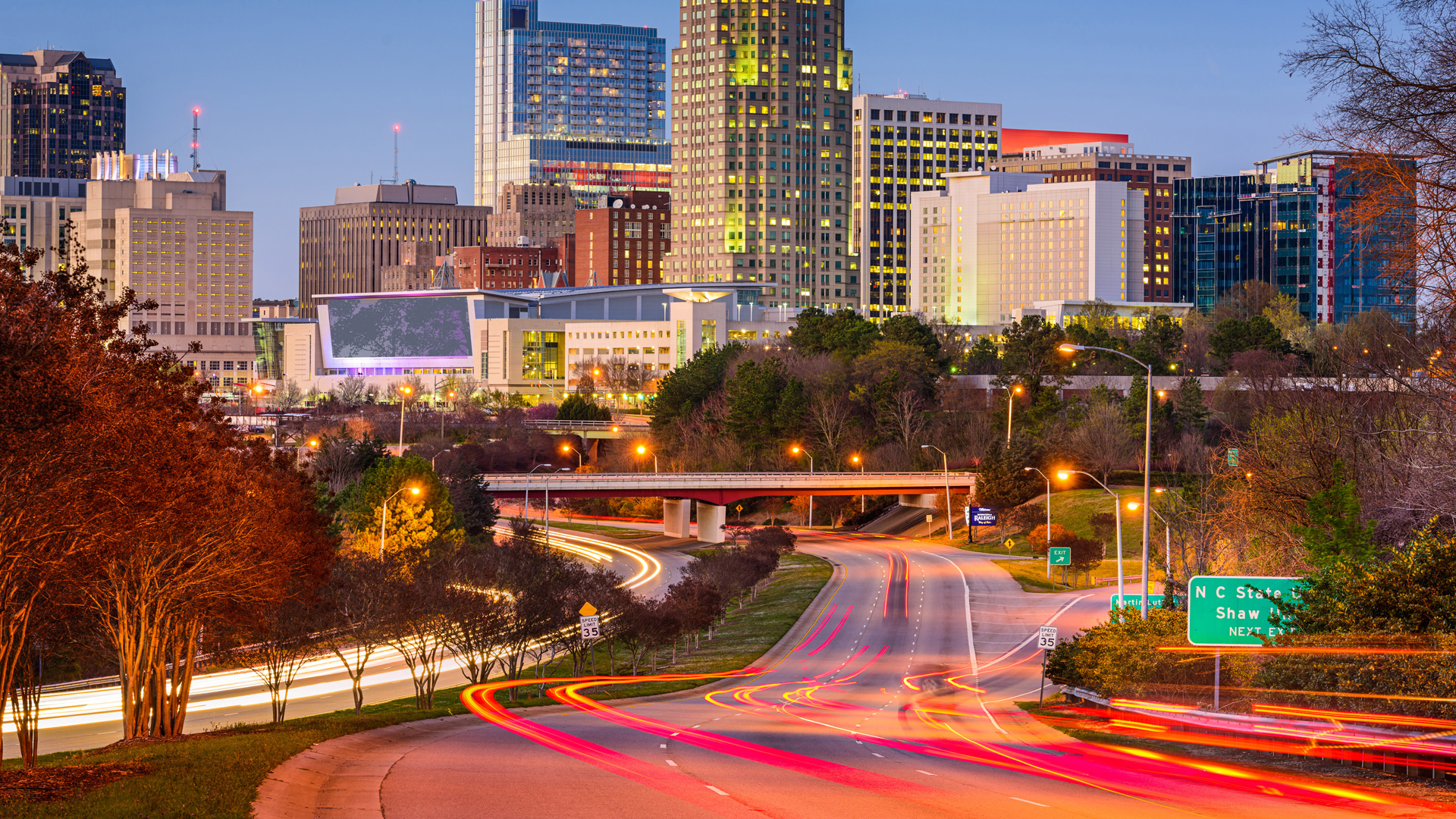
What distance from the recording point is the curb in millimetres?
17984

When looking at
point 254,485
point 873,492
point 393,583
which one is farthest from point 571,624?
point 873,492

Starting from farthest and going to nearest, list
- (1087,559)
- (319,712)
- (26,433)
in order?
1. (1087,559)
2. (319,712)
3. (26,433)

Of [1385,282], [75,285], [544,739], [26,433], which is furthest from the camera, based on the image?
[544,739]

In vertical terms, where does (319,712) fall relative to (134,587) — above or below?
below

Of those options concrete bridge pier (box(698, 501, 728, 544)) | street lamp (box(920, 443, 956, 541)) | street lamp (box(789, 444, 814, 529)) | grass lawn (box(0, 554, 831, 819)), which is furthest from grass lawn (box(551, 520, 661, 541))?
grass lawn (box(0, 554, 831, 819))

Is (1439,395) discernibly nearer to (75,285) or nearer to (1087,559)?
(75,285)

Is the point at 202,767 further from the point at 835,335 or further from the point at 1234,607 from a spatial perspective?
the point at 835,335

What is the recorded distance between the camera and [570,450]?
137250mm

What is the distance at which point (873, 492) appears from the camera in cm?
10525

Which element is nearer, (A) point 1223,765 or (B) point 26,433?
(B) point 26,433

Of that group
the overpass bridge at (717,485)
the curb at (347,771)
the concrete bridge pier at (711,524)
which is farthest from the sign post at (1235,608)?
the concrete bridge pier at (711,524)

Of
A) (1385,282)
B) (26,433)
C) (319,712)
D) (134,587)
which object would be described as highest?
(1385,282)

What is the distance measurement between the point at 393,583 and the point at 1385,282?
34294 millimetres

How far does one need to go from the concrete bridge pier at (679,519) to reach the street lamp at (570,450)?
54.7 ft
